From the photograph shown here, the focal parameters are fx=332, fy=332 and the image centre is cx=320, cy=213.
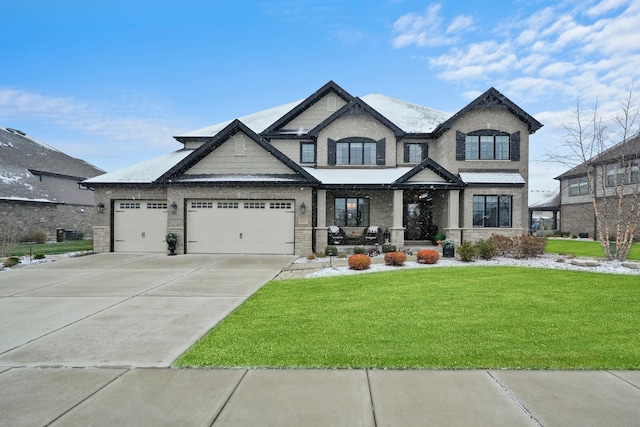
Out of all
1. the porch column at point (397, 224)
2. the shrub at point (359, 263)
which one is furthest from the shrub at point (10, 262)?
the porch column at point (397, 224)

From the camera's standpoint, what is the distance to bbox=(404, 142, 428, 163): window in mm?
20703

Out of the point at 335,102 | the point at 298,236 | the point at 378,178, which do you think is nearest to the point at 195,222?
the point at 298,236

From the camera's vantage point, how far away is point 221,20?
2359 centimetres

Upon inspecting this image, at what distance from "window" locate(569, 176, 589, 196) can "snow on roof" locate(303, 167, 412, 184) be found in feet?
69.6

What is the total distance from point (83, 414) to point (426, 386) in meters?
3.49

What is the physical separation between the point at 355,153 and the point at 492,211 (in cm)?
840

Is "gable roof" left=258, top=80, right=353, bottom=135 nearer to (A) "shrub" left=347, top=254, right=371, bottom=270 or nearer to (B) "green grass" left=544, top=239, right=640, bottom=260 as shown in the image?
(A) "shrub" left=347, top=254, right=371, bottom=270

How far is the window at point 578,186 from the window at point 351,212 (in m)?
23.2

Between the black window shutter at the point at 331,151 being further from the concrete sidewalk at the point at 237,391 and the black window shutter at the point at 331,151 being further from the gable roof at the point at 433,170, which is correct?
the concrete sidewalk at the point at 237,391

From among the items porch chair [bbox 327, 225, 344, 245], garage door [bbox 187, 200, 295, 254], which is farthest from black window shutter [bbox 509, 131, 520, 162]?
garage door [bbox 187, 200, 295, 254]

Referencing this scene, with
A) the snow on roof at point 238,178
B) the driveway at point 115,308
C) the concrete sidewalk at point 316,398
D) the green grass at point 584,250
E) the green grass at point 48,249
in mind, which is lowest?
the driveway at point 115,308

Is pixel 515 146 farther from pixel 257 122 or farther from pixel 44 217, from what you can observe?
pixel 44 217

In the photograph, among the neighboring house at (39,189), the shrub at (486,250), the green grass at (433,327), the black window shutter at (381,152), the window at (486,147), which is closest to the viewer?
the green grass at (433,327)

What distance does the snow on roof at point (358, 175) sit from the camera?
17684mm
